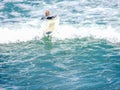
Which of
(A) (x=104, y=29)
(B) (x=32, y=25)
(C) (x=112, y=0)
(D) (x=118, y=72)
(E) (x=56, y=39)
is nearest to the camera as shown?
(D) (x=118, y=72)

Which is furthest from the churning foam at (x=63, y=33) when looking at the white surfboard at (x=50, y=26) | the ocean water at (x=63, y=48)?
the white surfboard at (x=50, y=26)

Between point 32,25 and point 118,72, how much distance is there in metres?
9.38

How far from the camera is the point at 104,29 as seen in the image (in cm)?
2041

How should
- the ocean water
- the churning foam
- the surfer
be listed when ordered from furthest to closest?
the churning foam → the surfer → the ocean water

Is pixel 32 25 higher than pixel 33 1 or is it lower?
lower

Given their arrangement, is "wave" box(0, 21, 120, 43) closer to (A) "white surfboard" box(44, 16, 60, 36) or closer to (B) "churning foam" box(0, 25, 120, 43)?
(B) "churning foam" box(0, 25, 120, 43)

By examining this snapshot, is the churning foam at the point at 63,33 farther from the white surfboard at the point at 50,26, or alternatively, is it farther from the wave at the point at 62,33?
the white surfboard at the point at 50,26

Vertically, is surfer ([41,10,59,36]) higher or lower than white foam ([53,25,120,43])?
higher

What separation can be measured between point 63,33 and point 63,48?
2.64 m

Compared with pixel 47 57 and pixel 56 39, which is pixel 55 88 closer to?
pixel 47 57

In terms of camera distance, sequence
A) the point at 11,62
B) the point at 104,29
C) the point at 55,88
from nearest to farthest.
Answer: the point at 55,88 → the point at 11,62 → the point at 104,29

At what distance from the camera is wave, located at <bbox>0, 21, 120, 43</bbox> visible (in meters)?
19.3

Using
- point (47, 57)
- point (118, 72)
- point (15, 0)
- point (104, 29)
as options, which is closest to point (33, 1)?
point (15, 0)

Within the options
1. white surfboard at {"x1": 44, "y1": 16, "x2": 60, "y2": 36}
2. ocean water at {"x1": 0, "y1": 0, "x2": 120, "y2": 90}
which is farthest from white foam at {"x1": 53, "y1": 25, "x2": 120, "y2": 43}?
white surfboard at {"x1": 44, "y1": 16, "x2": 60, "y2": 36}
